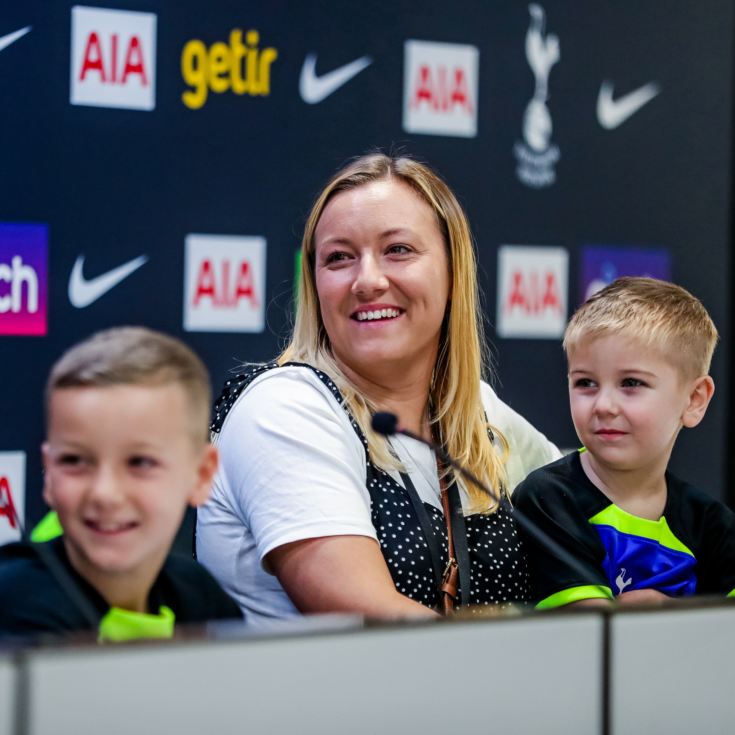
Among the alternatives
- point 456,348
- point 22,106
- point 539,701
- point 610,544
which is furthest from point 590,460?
point 22,106

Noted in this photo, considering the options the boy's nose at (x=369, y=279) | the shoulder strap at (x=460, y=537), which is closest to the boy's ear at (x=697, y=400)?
the shoulder strap at (x=460, y=537)

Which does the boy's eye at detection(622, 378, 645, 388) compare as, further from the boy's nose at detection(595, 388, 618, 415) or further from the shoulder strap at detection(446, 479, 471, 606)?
the shoulder strap at detection(446, 479, 471, 606)

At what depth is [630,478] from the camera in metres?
1.77

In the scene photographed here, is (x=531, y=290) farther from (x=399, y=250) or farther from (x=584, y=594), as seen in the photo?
(x=584, y=594)

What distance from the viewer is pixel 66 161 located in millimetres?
2783

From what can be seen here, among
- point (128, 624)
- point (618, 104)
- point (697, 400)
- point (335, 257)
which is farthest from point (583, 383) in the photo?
point (618, 104)

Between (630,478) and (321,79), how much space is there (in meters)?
1.63

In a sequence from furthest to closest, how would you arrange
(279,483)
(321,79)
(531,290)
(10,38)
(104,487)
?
(531,290), (321,79), (10,38), (279,483), (104,487)

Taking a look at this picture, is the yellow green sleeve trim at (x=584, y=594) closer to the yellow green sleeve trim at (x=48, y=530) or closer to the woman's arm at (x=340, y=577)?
the woman's arm at (x=340, y=577)

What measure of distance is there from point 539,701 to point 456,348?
2.80 feet

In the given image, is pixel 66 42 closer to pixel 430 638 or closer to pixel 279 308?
pixel 279 308

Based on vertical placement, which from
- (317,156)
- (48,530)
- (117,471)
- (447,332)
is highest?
(317,156)

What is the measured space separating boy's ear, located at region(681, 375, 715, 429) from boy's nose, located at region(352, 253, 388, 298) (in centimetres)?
51

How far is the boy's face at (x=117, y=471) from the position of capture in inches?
43.3
